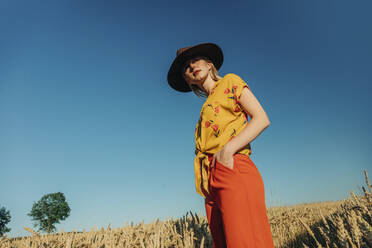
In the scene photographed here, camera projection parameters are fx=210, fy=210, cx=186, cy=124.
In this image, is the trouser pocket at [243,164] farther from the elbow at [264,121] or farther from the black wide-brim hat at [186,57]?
the black wide-brim hat at [186,57]

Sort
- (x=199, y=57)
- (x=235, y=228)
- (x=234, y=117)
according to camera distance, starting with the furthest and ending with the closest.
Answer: (x=199, y=57) → (x=234, y=117) → (x=235, y=228)

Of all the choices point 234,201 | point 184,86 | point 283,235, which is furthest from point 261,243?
point 283,235

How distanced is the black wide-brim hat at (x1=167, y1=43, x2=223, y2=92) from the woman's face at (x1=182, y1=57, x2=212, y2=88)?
0.41 feet

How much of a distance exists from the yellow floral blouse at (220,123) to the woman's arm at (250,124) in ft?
0.26

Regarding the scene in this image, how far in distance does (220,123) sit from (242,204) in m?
0.72

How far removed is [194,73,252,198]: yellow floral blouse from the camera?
191 centimetres

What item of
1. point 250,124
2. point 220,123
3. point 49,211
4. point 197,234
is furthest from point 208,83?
point 49,211

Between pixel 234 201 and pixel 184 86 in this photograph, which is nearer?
pixel 234 201

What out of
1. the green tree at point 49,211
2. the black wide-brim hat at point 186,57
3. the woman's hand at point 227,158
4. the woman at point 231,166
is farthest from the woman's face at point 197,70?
the green tree at point 49,211

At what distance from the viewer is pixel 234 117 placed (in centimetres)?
197

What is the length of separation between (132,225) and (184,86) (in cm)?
334

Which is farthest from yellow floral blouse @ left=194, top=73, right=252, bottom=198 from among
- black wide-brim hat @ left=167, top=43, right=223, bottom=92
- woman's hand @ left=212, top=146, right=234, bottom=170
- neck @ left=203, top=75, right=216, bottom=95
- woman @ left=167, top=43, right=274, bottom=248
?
black wide-brim hat @ left=167, top=43, right=223, bottom=92

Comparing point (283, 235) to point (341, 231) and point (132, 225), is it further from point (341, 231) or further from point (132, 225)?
point (341, 231)

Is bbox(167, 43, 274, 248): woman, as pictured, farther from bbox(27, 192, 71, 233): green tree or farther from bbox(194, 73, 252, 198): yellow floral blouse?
bbox(27, 192, 71, 233): green tree
